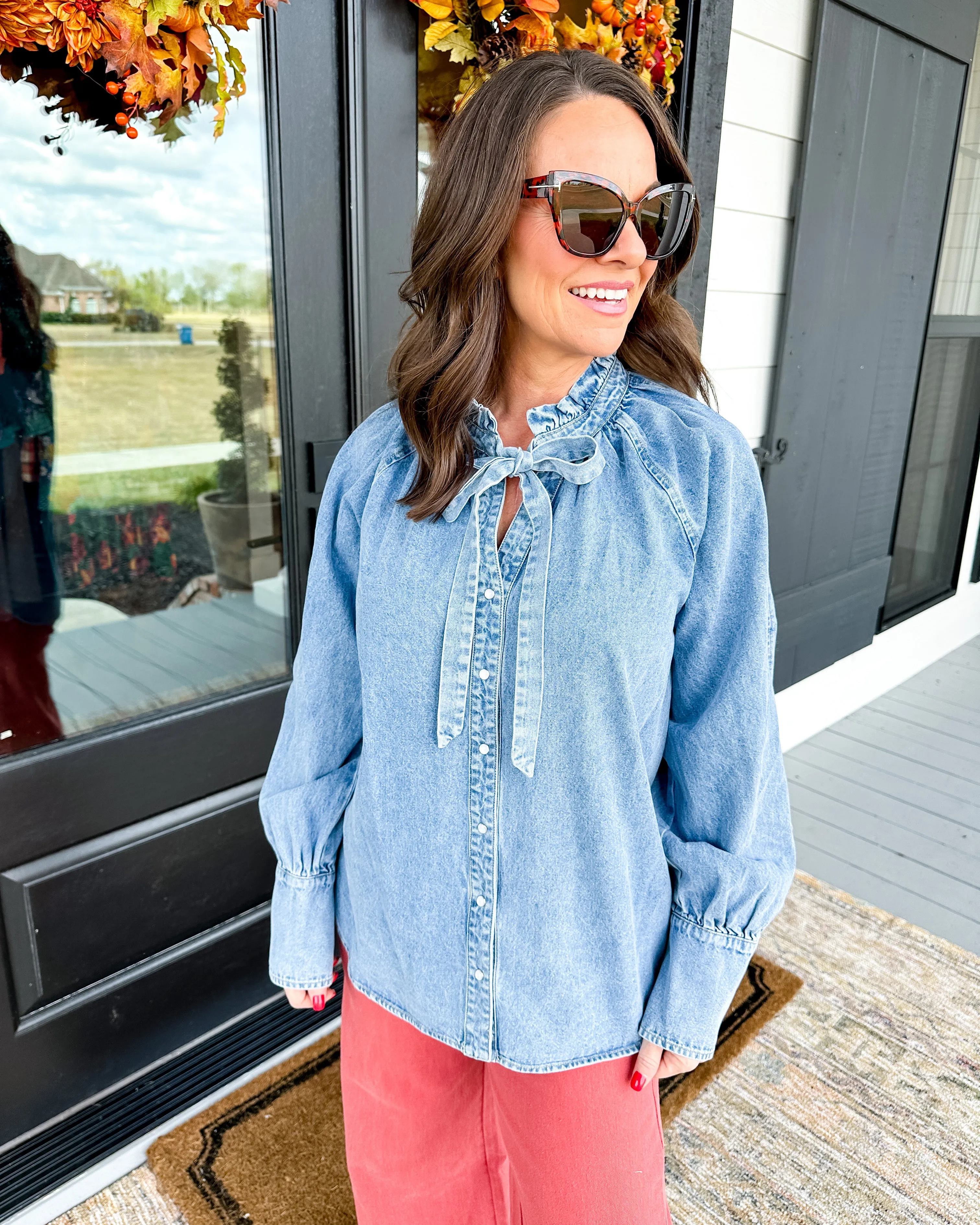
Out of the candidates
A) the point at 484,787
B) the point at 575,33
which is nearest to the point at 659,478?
the point at 484,787

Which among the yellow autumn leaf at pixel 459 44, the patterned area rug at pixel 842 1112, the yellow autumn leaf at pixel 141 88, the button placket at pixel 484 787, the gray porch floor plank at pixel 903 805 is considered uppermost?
the yellow autumn leaf at pixel 459 44

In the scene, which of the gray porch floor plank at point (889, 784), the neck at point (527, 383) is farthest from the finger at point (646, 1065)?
the gray porch floor plank at point (889, 784)

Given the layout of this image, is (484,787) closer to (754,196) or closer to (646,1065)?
(646,1065)

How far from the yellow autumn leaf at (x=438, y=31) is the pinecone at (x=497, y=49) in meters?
0.07

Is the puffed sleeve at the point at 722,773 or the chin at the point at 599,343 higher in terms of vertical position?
the chin at the point at 599,343

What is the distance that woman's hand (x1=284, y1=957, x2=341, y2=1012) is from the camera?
3.82 ft

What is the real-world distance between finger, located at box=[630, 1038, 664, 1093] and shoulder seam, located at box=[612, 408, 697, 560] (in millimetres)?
544

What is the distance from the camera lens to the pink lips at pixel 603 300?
97cm

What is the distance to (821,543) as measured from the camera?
10.4 feet

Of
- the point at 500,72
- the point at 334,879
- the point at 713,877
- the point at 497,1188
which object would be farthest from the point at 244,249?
the point at 497,1188

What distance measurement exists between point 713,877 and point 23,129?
143 cm

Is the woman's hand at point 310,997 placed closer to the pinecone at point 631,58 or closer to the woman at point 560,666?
the woman at point 560,666

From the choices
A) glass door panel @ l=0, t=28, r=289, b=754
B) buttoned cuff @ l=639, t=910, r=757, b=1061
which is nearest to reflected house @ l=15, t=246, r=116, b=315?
glass door panel @ l=0, t=28, r=289, b=754

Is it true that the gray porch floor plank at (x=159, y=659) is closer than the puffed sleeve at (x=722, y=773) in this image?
No
